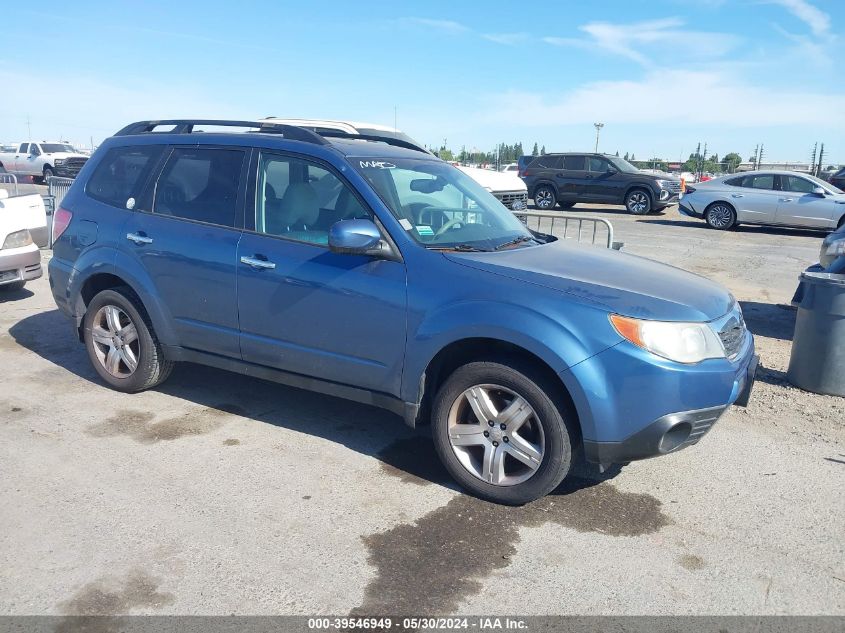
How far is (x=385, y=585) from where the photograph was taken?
10.2 feet

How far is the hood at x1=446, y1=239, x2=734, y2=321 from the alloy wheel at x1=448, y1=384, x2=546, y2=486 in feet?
2.06

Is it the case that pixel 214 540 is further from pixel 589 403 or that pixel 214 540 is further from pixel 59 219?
pixel 59 219

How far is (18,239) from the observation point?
781cm

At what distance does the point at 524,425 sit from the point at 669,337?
854mm

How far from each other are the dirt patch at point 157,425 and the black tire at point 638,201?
1803cm

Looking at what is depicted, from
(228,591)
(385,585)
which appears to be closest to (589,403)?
(385,585)

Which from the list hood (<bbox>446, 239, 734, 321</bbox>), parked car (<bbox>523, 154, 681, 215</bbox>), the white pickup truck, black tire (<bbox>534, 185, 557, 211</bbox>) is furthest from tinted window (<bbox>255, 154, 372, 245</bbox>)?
the white pickup truck

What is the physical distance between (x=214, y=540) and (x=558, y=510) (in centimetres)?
172

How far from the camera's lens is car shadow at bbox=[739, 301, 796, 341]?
7.57 meters

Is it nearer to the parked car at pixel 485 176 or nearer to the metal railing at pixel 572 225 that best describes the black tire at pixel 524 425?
the metal railing at pixel 572 225

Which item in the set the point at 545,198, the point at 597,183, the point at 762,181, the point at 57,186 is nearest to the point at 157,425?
the point at 57,186

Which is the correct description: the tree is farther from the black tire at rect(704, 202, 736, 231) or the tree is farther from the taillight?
the taillight

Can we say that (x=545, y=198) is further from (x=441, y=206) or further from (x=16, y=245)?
(x=441, y=206)

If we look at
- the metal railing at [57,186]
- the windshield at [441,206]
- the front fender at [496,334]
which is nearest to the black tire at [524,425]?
the front fender at [496,334]
